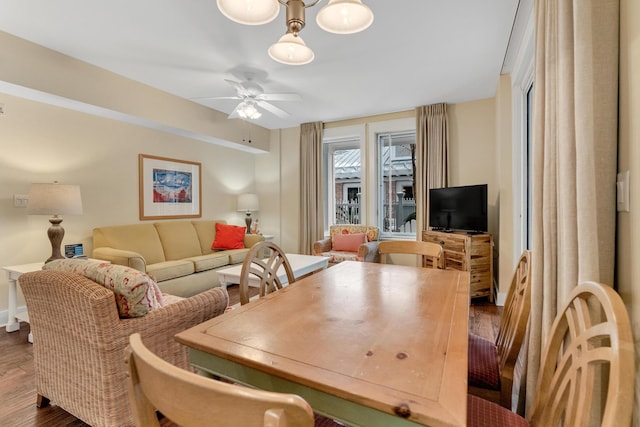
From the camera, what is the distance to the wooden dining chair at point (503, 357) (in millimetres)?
1204

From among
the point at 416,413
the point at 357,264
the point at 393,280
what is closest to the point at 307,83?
the point at 357,264

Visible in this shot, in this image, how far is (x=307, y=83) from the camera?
3.60 meters

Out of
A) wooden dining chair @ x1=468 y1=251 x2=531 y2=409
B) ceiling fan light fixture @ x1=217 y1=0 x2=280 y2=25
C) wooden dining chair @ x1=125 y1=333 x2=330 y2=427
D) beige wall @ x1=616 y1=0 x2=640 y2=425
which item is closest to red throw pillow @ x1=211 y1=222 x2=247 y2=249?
ceiling fan light fixture @ x1=217 y1=0 x2=280 y2=25

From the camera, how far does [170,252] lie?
3.99 m

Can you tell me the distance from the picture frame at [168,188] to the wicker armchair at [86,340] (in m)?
2.62

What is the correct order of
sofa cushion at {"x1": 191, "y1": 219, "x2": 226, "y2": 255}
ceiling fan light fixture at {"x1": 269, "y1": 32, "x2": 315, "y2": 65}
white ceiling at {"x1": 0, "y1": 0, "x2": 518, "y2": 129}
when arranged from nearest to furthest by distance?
ceiling fan light fixture at {"x1": 269, "y1": 32, "x2": 315, "y2": 65}
white ceiling at {"x1": 0, "y1": 0, "x2": 518, "y2": 129}
sofa cushion at {"x1": 191, "y1": 219, "x2": 226, "y2": 255}

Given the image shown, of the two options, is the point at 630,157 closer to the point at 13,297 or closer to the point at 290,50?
the point at 290,50

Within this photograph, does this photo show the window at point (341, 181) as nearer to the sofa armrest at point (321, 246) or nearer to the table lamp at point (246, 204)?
the sofa armrest at point (321, 246)

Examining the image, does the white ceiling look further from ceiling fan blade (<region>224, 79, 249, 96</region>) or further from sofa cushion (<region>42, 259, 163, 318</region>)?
sofa cushion (<region>42, 259, 163, 318</region>)

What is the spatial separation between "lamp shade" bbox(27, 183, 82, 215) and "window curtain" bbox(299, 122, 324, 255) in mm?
3220

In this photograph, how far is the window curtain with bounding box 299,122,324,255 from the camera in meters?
5.24

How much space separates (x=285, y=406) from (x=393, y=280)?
1.32 metres

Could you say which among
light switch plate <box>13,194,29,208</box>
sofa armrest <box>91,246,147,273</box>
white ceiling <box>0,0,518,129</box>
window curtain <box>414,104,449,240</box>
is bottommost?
sofa armrest <box>91,246,147,273</box>

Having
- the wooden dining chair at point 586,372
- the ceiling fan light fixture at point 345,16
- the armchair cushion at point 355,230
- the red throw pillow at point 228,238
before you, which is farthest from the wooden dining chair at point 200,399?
the armchair cushion at point 355,230
